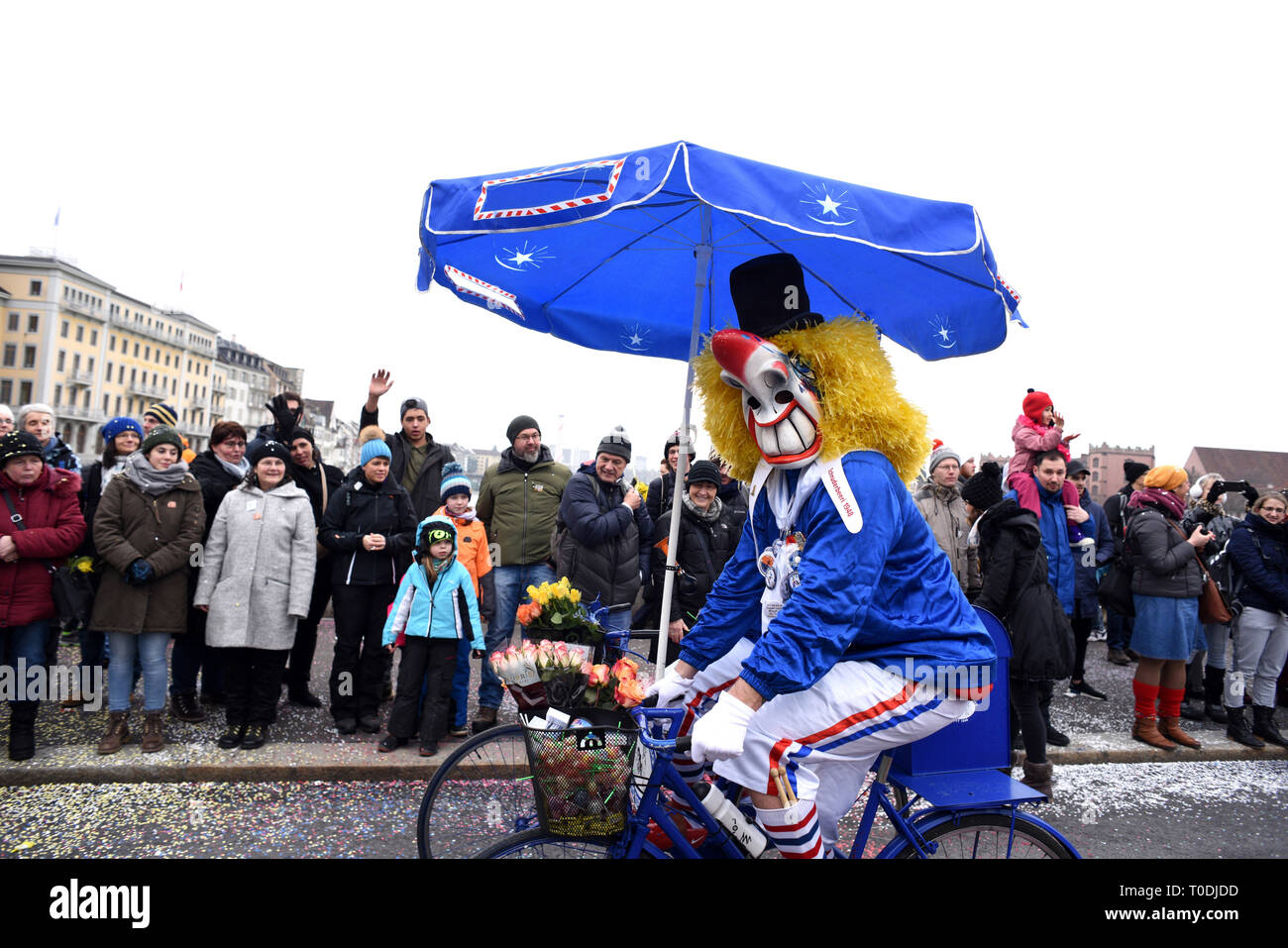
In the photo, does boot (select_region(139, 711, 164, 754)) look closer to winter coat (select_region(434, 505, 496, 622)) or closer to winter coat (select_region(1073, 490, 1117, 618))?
winter coat (select_region(434, 505, 496, 622))

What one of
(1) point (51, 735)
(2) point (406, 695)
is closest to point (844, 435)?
(2) point (406, 695)

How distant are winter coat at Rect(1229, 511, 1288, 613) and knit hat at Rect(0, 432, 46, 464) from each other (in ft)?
29.0

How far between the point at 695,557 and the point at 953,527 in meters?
2.33

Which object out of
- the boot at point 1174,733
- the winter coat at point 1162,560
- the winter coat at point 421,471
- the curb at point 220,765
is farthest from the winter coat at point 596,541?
the boot at point 1174,733

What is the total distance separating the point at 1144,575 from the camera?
20.2 feet

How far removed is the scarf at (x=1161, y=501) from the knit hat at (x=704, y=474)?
10.8 feet

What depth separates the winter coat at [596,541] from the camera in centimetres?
555

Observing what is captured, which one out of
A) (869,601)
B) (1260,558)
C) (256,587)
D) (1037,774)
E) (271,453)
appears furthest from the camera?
(1260,558)

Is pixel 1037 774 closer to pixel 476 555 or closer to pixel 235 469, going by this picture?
pixel 476 555

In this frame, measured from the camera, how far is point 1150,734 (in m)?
6.08

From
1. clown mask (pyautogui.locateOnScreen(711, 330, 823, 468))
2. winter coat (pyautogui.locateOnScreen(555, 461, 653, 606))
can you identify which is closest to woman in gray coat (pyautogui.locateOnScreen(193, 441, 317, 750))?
winter coat (pyautogui.locateOnScreen(555, 461, 653, 606))

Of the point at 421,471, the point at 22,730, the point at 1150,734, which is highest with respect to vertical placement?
the point at 421,471

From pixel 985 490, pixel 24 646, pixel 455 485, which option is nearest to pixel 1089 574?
pixel 985 490
